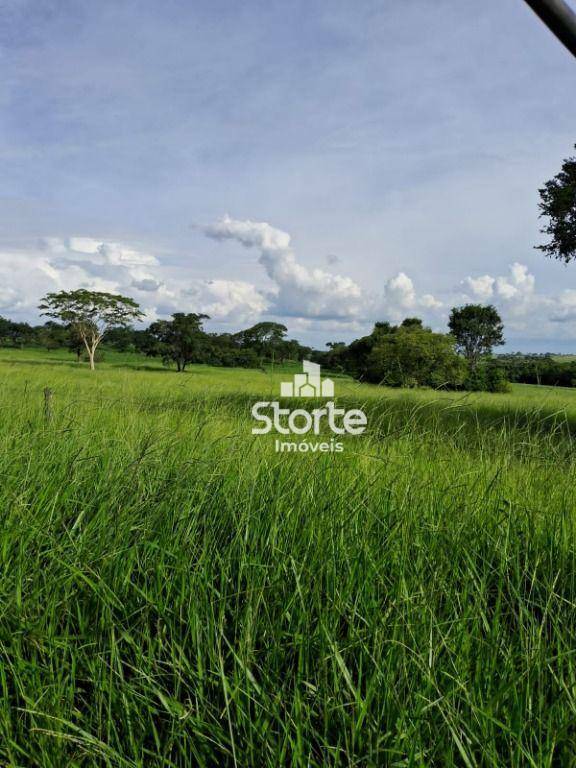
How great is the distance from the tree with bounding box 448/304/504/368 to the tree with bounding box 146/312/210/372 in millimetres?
26347

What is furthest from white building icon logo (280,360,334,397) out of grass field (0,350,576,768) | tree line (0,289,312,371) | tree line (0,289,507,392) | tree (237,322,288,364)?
tree line (0,289,312,371)

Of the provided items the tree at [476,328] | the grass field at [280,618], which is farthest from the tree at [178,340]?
the grass field at [280,618]

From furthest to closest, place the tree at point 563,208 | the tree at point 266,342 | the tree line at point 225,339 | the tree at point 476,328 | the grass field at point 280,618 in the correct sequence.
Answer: the tree at point 476,328
the tree line at point 225,339
the tree at point 563,208
the tree at point 266,342
the grass field at point 280,618

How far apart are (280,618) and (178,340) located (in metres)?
56.2

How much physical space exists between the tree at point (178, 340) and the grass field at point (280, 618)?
176 ft

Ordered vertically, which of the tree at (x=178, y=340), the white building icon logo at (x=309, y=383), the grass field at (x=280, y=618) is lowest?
the grass field at (x=280, y=618)

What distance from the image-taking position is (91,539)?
95.3 inches

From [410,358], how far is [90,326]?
3486cm

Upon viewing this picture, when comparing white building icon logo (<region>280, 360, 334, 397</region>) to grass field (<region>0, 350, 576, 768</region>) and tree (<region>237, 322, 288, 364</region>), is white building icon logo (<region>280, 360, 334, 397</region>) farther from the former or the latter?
grass field (<region>0, 350, 576, 768</region>)

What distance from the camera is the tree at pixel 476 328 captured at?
47.4m

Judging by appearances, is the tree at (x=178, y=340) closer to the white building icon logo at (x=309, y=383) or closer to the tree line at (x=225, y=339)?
the tree line at (x=225, y=339)

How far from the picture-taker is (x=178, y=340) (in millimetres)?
56469

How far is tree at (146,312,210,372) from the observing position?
184 feet

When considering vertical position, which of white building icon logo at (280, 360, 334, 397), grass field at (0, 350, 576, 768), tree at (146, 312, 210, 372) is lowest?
grass field at (0, 350, 576, 768)
